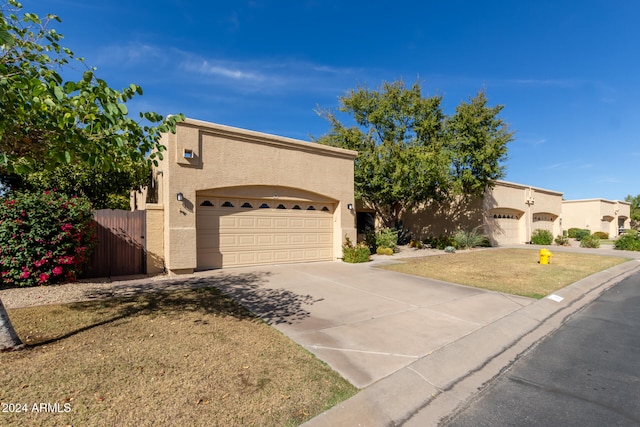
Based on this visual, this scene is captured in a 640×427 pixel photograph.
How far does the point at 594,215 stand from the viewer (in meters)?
34.9

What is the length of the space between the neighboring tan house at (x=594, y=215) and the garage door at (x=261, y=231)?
117 ft

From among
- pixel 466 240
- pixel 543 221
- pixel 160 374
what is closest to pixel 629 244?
pixel 543 221

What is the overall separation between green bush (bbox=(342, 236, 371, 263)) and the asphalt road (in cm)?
802

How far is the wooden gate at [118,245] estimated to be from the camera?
9383 mm

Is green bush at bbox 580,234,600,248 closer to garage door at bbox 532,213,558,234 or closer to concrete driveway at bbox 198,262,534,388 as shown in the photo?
garage door at bbox 532,213,558,234

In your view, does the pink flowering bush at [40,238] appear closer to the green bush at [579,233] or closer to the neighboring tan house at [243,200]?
the neighboring tan house at [243,200]

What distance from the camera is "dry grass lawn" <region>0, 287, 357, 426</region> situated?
2924mm

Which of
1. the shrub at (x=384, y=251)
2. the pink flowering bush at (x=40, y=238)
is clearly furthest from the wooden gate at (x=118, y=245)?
the shrub at (x=384, y=251)

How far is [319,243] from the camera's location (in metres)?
13.6

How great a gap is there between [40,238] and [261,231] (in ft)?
20.2

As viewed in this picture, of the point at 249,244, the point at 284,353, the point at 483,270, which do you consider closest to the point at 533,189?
the point at 483,270

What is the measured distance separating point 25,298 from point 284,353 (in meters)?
6.10

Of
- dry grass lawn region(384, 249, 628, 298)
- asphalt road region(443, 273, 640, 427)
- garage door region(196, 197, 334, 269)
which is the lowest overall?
asphalt road region(443, 273, 640, 427)

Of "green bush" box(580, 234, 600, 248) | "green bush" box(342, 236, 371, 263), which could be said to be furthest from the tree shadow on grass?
"green bush" box(580, 234, 600, 248)
